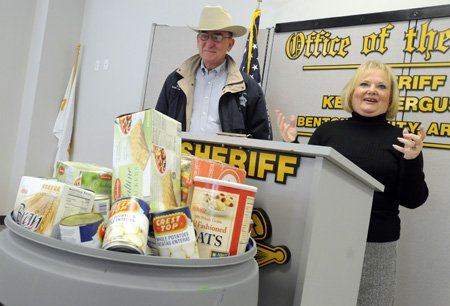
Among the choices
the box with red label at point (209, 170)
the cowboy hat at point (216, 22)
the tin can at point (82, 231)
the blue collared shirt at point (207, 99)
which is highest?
the cowboy hat at point (216, 22)

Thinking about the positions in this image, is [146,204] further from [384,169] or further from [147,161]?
[384,169]

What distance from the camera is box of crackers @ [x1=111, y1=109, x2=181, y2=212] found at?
634mm

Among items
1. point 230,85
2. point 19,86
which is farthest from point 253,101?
point 19,86

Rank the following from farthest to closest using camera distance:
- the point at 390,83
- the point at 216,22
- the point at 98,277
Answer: the point at 216,22 < the point at 390,83 < the point at 98,277

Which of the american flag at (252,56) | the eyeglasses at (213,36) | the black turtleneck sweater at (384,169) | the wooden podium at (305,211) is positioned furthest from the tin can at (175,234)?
the american flag at (252,56)

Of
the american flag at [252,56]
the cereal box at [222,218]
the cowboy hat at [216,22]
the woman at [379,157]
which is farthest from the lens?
the american flag at [252,56]

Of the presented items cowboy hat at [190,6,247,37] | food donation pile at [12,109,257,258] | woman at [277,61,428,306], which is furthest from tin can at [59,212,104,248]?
cowboy hat at [190,6,247,37]

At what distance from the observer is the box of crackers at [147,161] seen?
2.08 feet

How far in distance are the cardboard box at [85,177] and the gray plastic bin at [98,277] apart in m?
0.18

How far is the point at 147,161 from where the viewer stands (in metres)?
0.64

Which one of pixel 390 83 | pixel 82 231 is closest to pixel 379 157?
pixel 390 83

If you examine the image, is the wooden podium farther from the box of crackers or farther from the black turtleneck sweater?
the black turtleneck sweater

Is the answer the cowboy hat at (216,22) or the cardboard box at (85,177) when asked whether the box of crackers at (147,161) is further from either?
the cowboy hat at (216,22)

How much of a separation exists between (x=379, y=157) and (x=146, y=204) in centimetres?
106
